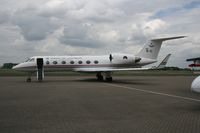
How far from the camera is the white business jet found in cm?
2666

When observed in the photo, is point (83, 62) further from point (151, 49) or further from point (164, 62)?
point (164, 62)

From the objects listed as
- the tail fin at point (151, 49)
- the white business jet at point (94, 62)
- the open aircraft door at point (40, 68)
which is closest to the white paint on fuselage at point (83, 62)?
the white business jet at point (94, 62)

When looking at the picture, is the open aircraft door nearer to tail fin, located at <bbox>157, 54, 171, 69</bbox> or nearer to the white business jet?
the white business jet

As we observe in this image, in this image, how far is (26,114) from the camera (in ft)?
27.0

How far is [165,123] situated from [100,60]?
20993 millimetres

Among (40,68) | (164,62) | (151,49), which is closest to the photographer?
(164,62)

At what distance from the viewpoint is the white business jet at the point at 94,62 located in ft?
87.5

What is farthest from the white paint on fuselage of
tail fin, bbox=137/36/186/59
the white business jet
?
tail fin, bbox=137/36/186/59

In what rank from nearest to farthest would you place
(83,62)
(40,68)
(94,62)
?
(40,68) → (83,62) → (94,62)

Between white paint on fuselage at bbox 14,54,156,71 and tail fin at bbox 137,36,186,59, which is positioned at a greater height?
tail fin at bbox 137,36,186,59

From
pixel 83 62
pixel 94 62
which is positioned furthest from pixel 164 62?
pixel 83 62

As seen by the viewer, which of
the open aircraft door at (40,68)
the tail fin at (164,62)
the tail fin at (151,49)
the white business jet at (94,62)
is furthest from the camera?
the tail fin at (151,49)

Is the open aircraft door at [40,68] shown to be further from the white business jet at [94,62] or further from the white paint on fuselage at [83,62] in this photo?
the white paint on fuselage at [83,62]

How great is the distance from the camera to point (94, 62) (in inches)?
1089
